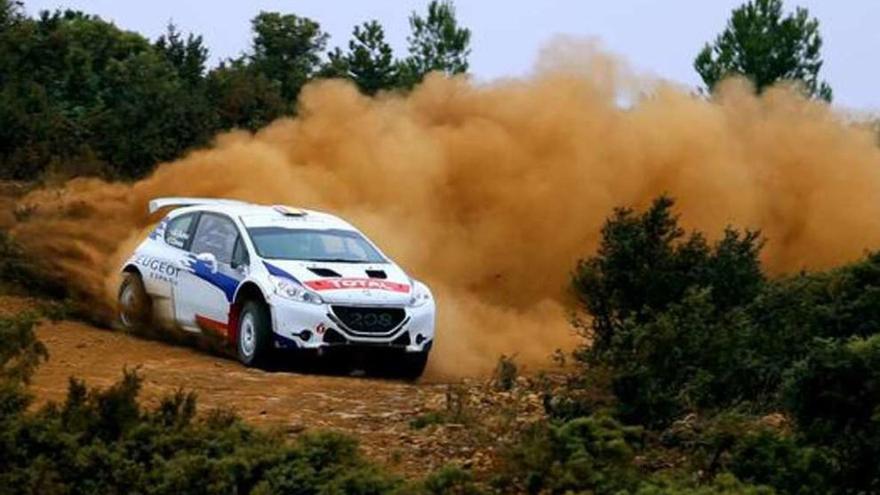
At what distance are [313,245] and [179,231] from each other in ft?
6.05

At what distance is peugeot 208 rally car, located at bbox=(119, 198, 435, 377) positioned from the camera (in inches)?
766

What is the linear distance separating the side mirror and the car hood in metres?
0.84

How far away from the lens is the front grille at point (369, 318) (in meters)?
19.5

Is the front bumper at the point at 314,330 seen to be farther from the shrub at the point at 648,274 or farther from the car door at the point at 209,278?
the shrub at the point at 648,274

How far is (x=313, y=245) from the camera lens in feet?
67.8

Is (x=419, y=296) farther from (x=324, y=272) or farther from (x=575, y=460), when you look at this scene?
(x=575, y=460)

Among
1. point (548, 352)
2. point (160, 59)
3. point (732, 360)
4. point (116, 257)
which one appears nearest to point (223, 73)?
point (160, 59)

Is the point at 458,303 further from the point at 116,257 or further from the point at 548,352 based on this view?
the point at 116,257

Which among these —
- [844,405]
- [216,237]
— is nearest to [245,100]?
[216,237]

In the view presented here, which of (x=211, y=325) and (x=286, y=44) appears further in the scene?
(x=286, y=44)

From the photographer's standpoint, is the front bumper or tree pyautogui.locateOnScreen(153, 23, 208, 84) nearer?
the front bumper

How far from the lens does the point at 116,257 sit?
2428cm

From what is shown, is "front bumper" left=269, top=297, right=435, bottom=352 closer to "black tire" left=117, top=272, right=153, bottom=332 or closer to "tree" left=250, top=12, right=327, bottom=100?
"black tire" left=117, top=272, right=153, bottom=332

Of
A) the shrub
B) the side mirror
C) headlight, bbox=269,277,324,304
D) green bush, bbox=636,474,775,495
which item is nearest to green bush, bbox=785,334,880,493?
green bush, bbox=636,474,775,495
